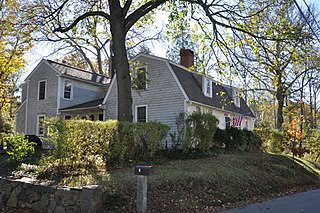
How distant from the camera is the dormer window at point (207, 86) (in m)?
20.1

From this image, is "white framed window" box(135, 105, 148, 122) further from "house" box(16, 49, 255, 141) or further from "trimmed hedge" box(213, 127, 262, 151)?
"trimmed hedge" box(213, 127, 262, 151)

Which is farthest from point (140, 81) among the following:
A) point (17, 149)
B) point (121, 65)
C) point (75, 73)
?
point (75, 73)

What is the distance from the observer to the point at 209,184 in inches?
347

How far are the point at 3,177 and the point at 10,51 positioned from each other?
12.7m

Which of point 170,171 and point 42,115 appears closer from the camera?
point 170,171

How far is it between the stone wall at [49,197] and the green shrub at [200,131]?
7.24 meters

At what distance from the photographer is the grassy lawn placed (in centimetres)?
714

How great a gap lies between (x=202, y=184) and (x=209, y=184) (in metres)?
0.28

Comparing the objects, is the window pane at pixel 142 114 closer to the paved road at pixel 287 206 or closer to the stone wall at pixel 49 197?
the paved road at pixel 287 206

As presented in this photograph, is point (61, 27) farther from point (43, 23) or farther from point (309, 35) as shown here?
point (309, 35)

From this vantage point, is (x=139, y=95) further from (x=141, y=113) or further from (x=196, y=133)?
(x=196, y=133)

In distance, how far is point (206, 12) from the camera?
39.0 ft

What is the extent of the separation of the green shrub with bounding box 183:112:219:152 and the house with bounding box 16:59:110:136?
9.19 m

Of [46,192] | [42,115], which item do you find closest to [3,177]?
[46,192]
